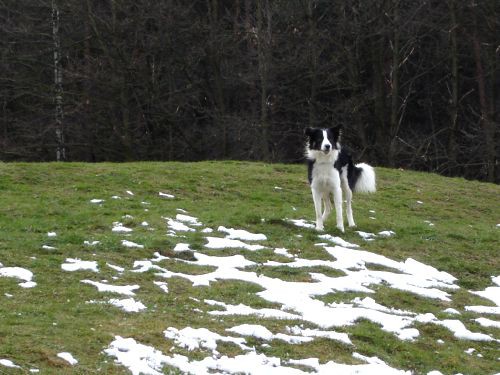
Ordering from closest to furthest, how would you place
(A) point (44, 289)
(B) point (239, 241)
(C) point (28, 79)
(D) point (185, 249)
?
(A) point (44, 289) → (D) point (185, 249) → (B) point (239, 241) → (C) point (28, 79)

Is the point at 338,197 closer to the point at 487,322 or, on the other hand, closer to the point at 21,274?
the point at 487,322

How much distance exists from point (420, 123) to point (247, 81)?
948 cm

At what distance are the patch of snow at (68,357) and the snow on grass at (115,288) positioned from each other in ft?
8.12

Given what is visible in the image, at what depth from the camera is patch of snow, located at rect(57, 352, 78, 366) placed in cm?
705

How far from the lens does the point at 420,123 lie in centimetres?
3984

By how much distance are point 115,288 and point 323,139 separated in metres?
5.83

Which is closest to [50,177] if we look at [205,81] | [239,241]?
[239,241]

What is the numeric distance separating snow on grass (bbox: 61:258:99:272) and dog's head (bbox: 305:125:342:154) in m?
5.15


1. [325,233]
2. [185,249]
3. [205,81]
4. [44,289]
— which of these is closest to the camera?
[44,289]

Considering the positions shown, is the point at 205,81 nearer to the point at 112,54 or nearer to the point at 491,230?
the point at 112,54

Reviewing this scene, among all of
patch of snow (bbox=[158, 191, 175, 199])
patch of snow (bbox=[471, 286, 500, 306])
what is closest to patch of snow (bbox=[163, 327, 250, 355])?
patch of snow (bbox=[471, 286, 500, 306])

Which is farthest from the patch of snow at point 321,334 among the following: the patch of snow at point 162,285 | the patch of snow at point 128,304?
the patch of snow at point 162,285

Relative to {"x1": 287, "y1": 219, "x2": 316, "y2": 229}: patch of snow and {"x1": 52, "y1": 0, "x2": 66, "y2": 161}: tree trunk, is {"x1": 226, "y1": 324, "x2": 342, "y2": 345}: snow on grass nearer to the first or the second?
{"x1": 287, "y1": 219, "x2": 316, "y2": 229}: patch of snow

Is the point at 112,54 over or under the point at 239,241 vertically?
over
